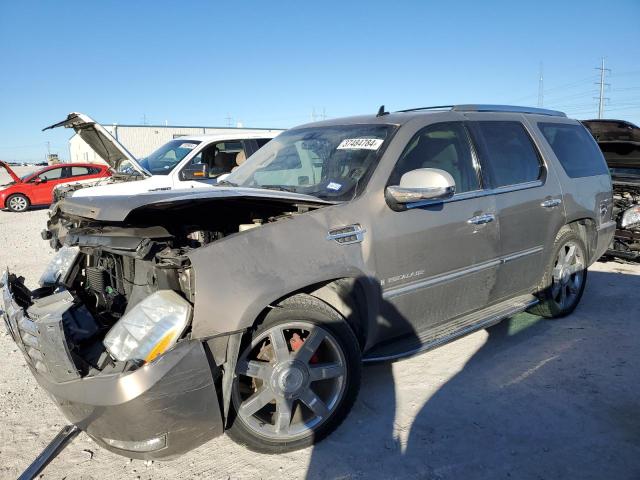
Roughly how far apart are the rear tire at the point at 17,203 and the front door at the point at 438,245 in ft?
57.1

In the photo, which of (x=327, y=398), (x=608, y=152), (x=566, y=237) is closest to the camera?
(x=327, y=398)

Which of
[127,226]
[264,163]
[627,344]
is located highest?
[264,163]

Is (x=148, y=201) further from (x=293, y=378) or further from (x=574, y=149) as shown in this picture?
(x=574, y=149)

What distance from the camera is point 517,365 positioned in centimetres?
365

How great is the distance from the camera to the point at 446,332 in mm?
3250

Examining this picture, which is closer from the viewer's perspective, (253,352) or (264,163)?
(253,352)

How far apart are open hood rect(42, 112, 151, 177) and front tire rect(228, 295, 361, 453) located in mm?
4599

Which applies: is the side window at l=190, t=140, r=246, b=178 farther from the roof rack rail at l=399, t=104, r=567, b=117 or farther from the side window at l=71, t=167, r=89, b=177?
the side window at l=71, t=167, r=89, b=177

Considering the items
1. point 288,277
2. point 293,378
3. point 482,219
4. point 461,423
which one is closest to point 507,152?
A: point 482,219

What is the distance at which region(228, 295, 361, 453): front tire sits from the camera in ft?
8.16

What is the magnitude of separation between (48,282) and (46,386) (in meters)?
1.14

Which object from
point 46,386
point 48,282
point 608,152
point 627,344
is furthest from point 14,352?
point 608,152

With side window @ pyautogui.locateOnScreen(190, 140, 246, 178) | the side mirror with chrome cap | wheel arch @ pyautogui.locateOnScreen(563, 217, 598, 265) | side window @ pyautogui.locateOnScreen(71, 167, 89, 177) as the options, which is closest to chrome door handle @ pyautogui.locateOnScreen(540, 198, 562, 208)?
wheel arch @ pyautogui.locateOnScreen(563, 217, 598, 265)

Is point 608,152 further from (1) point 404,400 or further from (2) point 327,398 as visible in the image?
(2) point 327,398
